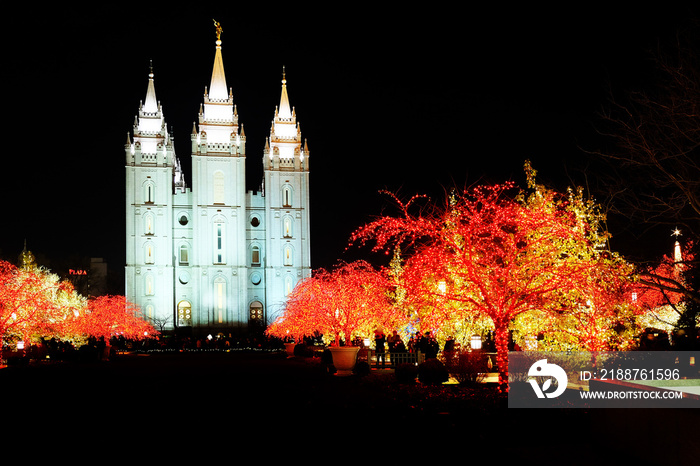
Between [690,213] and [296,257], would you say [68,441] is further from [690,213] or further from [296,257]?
[296,257]

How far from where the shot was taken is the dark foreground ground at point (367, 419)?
9.41 meters

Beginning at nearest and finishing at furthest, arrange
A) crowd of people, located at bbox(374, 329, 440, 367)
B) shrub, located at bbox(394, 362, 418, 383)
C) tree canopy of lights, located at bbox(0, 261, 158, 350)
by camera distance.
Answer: shrub, located at bbox(394, 362, 418, 383)
crowd of people, located at bbox(374, 329, 440, 367)
tree canopy of lights, located at bbox(0, 261, 158, 350)

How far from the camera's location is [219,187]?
82875 millimetres

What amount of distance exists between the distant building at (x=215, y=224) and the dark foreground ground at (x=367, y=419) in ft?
199

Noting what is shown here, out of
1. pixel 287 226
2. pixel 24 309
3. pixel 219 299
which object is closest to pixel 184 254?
pixel 219 299

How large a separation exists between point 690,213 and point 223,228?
66123mm

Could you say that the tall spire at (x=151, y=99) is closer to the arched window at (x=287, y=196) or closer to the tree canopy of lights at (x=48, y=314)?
the arched window at (x=287, y=196)

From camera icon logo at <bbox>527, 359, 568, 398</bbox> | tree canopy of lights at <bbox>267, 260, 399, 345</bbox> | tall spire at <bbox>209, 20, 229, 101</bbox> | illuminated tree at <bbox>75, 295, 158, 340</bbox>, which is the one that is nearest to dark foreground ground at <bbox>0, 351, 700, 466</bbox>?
camera icon logo at <bbox>527, 359, 568, 398</bbox>

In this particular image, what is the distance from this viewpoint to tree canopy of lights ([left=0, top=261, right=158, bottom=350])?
34.3 metres

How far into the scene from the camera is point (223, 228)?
82.4 m

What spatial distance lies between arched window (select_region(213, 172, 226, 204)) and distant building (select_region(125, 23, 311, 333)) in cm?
11

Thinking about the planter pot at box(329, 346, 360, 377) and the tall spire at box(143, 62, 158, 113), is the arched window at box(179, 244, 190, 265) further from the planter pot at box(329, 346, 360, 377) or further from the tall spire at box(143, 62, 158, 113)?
the planter pot at box(329, 346, 360, 377)

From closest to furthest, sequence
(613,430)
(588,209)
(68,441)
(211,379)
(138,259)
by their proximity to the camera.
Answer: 1. (613,430)
2. (68,441)
3. (588,209)
4. (211,379)
5. (138,259)

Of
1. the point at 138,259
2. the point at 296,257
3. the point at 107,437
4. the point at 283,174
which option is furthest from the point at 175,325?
the point at 107,437
